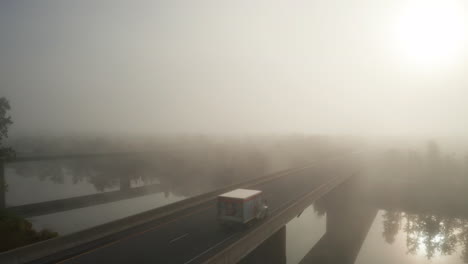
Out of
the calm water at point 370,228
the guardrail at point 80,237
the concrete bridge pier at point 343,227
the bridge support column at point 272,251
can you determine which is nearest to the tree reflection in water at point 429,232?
the calm water at point 370,228

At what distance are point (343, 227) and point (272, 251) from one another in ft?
98.8

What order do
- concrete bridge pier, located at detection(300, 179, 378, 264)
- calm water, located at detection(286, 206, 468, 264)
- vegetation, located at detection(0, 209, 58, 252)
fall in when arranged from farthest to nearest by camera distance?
concrete bridge pier, located at detection(300, 179, 378, 264), calm water, located at detection(286, 206, 468, 264), vegetation, located at detection(0, 209, 58, 252)

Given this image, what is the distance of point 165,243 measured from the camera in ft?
58.1

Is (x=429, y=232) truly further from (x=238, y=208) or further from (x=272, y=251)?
(x=238, y=208)

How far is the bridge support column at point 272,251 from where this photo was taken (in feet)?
76.5

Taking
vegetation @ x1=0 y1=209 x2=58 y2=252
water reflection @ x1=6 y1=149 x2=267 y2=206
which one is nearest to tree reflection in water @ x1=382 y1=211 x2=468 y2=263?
water reflection @ x1=6 y1=149 x2=267 y2=206

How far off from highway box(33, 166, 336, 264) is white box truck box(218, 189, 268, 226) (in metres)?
0.83

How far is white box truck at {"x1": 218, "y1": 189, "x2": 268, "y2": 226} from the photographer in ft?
64.0

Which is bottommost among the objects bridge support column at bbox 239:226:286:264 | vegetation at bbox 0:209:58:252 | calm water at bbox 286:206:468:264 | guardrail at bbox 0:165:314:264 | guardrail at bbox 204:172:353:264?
calm water at bbox 286:206:468:264

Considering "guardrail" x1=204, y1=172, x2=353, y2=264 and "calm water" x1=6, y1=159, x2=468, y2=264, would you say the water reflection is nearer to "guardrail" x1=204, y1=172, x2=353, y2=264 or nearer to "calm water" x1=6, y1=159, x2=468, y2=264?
"calm water" x1=6, y1=159, x2=468, y2=264

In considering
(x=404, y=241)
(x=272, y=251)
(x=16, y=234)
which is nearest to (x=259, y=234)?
(x=272, y=251)

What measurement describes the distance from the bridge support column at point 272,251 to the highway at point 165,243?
7.95ft

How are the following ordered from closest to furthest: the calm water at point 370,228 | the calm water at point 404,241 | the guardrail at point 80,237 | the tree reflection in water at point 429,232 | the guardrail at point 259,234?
the guardrail at point 80,237, the guardrail at point 259,234, the calm water at point 404,241, the calm water at point 370,228, the tree reflection in water at point 429,232

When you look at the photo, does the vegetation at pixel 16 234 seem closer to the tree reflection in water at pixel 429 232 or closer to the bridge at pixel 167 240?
the bridge at pixel 167 240
